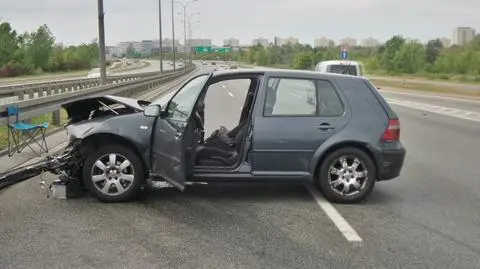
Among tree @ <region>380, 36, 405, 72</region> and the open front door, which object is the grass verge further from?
tree @ <region>380, 36, 405, 72</region>

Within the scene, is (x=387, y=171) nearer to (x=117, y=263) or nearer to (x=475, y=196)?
(x=475, y=196)

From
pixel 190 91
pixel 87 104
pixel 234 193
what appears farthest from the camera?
pixel 87 104

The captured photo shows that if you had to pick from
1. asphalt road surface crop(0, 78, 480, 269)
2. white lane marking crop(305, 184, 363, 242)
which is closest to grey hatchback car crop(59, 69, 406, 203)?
white lane marking crop(305, 184, 363, 242)

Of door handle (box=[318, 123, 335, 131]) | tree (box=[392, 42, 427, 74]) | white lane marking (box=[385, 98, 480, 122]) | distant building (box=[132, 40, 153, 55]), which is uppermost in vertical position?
distant building (box=[132, 40, 153, 55])

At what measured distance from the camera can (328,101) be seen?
24.5 ft

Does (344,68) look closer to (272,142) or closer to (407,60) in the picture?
(272,142)

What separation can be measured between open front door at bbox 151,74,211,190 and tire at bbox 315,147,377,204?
5.19 ft

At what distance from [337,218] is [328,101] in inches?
58.5

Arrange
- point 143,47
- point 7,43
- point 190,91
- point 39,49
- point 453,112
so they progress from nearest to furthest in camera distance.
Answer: point 190,91 → point 453,112 → point 7,43 → point 39,49 → point 143,47

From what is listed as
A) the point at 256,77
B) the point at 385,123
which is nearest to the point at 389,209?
the point at 385,123

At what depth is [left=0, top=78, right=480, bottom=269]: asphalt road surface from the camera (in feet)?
17.3

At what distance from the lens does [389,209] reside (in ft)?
23.6

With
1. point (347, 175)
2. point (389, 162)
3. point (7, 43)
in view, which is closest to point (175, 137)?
point (347, 175)

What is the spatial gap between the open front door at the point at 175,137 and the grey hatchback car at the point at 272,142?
0.02 metres
